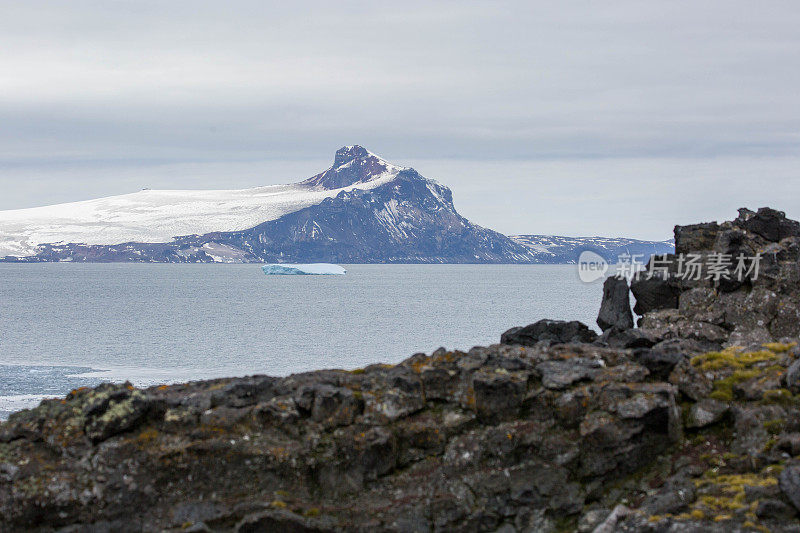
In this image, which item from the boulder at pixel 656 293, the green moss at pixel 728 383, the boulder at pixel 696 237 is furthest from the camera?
the boulder at pixel 696 237

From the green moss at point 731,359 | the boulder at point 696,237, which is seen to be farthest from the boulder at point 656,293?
the green moss at point 731,359

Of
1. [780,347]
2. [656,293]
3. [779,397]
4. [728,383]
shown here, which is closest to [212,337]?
[656,293]

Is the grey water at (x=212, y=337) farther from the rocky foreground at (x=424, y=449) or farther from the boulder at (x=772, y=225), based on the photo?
the boulder at (x=772, y=225)

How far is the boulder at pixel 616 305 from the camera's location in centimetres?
4378

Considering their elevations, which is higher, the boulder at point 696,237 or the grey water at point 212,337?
the boulder at point 696,237

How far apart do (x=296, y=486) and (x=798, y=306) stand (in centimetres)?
2253

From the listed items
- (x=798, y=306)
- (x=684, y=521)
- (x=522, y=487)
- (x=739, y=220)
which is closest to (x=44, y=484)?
(x=522, y=487)

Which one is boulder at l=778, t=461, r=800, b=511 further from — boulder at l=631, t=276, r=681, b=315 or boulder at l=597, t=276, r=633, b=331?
boulder at l=597, t=276, r=633, b=331

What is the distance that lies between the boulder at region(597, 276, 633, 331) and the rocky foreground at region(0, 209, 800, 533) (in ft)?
59.4

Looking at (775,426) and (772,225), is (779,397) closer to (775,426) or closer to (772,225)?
(775,426)

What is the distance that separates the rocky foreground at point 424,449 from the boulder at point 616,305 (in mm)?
18103

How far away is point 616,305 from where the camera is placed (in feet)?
145

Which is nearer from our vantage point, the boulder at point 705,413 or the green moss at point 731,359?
the boulder at point 705,413

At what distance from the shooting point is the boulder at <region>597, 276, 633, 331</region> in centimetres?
4378
